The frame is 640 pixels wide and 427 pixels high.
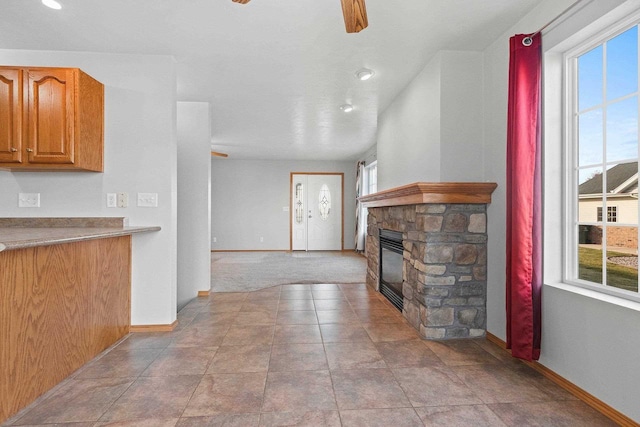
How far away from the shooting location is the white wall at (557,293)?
66.1 inches

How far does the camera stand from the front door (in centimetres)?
870

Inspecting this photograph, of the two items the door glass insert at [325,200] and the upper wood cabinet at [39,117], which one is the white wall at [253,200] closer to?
the door glass insert at [325,200]

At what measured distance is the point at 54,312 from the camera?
2041mm

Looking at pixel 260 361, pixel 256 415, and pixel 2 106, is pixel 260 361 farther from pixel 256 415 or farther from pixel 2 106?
pixel 2 106

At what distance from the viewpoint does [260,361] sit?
235 centimetres

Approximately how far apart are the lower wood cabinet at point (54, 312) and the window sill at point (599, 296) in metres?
3.07

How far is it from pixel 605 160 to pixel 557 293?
83 cm

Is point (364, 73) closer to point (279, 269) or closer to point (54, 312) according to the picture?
point (54, 312)

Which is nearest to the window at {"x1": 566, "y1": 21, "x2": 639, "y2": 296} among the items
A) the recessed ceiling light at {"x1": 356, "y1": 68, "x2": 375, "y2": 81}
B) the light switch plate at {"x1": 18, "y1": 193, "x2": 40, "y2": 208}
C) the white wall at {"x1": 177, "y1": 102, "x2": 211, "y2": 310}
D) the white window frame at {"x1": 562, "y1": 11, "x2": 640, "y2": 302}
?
the white window frame at {"x1": 562, "y1": 11, "x2": 640, "y2": 302}

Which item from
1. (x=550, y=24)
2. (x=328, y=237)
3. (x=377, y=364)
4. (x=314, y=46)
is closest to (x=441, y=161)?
(x=550, y=24)

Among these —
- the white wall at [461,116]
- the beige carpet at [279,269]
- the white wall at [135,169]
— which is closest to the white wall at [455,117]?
the white wall at [461,116]

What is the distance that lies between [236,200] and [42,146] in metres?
6.07

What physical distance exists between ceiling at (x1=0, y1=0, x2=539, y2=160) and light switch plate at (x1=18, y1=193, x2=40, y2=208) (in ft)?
4.05

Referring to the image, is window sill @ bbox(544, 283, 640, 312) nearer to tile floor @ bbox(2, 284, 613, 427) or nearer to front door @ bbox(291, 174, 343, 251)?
tile floor @ bbox(2, 284, 613, 427)
